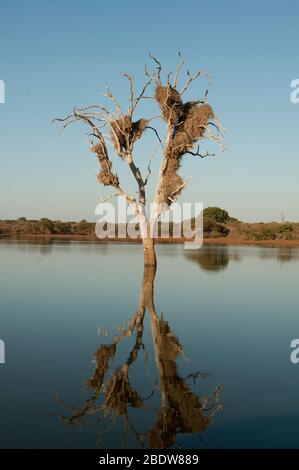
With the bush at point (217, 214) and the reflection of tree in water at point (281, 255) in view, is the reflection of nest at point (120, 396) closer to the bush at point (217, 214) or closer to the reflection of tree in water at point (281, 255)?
the reflection of tree in water at point (281, 255)

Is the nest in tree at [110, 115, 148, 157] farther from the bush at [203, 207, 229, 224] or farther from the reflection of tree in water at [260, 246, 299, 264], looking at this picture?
the bush at [203, 207, 229, 224]

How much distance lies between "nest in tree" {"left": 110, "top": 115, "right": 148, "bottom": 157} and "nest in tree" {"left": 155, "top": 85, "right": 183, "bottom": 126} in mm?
817

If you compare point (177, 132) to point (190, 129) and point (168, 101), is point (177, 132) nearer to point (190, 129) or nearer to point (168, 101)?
point (190, 129)

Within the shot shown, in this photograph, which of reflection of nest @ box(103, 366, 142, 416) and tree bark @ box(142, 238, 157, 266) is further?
tree bark @ box(142, 238, 157, 266)

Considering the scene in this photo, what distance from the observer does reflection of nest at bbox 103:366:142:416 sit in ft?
13.4

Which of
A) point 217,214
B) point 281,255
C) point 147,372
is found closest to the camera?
point 147,372

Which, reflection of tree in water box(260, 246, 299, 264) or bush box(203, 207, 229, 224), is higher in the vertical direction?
bush box(203, 207, 229, 224)

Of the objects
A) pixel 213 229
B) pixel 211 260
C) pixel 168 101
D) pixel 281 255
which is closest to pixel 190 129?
pixel 168 101

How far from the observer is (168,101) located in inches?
791

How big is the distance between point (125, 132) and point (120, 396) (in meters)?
16.7

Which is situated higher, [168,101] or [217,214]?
[168,101]
